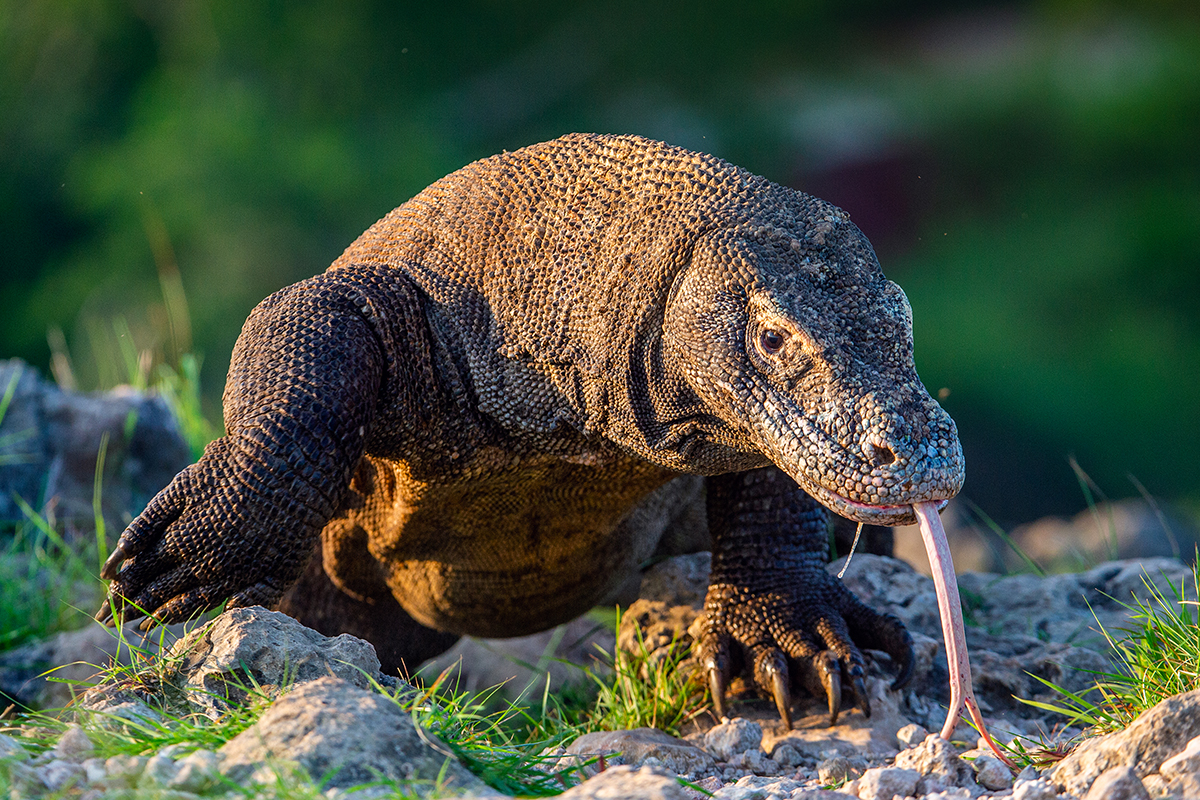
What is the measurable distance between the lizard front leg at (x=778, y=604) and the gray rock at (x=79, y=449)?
2.79 m

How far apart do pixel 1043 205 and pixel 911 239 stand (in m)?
1.87

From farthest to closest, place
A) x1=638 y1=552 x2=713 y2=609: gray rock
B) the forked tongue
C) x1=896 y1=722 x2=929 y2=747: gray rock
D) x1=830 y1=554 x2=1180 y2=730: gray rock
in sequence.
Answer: x1=638 y1=552 x2=713 y2=609: gray rock
x1=830 y1=554 x2=1180 y2=730: gray rock
x1=896 y1=722 x2=929 y2=747: gray rock
the forked tongue

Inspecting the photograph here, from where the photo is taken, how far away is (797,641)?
362cm

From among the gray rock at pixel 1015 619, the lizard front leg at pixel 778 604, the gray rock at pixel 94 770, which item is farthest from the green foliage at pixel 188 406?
the gray rock at pixel 94 770

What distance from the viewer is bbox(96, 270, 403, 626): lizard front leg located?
3027mm

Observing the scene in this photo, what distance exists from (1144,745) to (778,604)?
52.8 inches

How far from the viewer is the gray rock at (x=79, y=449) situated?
5.41 meters

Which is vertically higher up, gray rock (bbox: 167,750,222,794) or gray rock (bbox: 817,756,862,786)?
gray rock (bbox: 167,750,222,794)

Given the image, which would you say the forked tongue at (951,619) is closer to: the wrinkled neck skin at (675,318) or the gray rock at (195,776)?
the wrinkled neck skin at (675,318)

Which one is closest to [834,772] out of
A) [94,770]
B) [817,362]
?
[817,362]

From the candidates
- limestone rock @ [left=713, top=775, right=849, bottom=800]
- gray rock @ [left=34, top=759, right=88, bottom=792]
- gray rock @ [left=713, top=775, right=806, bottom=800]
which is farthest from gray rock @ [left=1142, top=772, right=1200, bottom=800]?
gray rock @ [left=34, top=759, right=88, bottom=792]

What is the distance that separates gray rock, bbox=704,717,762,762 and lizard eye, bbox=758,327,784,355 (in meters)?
1.12

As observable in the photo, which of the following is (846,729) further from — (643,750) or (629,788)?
(629,788)

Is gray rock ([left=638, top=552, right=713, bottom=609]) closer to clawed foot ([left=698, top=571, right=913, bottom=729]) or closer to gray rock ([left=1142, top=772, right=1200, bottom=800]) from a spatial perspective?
clawed foot ([left=698, top=571, right=913, bottom=729])
